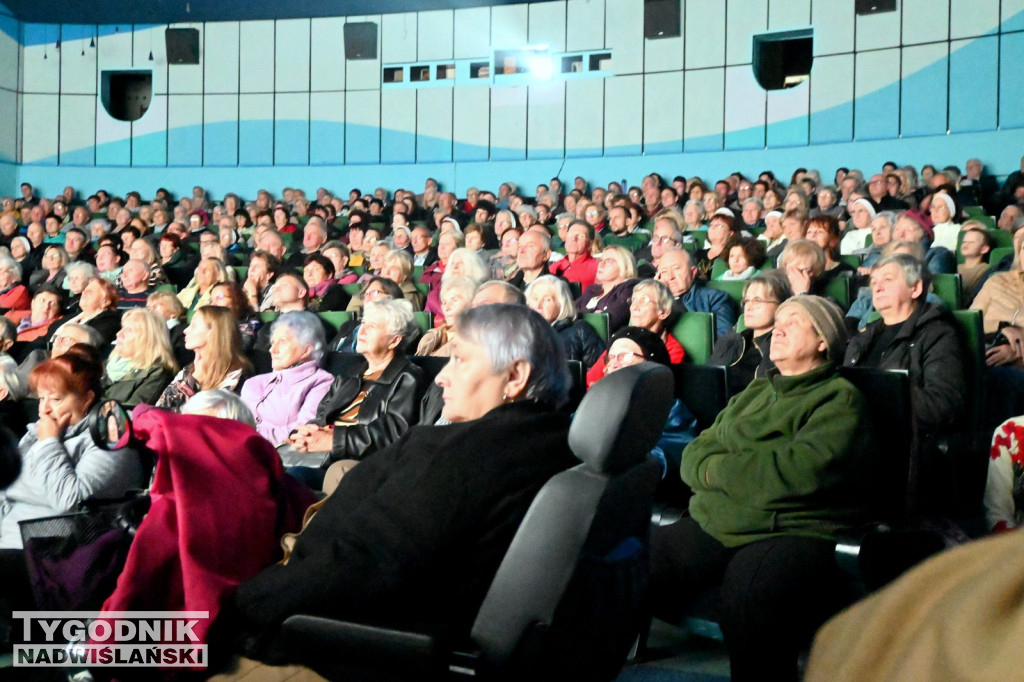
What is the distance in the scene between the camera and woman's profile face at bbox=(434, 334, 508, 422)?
74.8 inches

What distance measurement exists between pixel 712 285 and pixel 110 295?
293cm

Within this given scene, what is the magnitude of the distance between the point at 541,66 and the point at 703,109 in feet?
7.11

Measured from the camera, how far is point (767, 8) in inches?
445

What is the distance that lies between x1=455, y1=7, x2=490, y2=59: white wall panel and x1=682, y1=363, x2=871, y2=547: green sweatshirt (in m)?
10.9

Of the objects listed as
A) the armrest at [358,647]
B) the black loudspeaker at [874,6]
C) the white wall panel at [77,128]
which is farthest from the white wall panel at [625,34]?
the armrest at [358,647]

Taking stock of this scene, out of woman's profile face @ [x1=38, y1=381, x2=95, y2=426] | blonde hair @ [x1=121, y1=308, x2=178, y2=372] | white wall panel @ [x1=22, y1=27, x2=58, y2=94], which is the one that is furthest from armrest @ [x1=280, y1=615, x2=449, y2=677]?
white wall panel @ [x1=22, y1=27, x2=58, y2=94]

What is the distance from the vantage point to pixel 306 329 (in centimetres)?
378

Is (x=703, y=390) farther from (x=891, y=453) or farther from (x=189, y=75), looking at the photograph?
(x=189, y=75)

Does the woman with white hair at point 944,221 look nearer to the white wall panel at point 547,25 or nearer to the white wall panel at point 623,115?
the white wall panel at point 623,115

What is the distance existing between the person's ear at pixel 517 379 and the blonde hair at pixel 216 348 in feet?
7.08

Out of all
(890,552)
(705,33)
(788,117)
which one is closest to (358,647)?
(890,552)

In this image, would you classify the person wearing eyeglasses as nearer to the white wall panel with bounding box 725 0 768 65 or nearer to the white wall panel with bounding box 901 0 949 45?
the white wall panel with bounding box 901 0 949 45

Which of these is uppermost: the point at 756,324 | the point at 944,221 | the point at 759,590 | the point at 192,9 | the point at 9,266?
the point at 192,9

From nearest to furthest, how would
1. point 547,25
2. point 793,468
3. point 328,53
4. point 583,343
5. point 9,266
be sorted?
1. point 793,468
2. point 583,343
3. point 9,266
4. point 547,25
5. point 328,53
